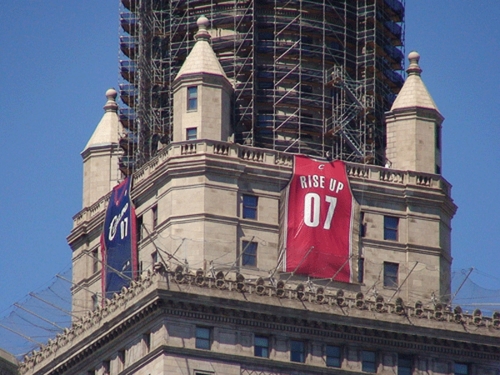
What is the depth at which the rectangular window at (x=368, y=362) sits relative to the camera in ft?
601

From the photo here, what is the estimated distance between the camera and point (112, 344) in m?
183

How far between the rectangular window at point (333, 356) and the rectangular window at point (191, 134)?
57.7 feet

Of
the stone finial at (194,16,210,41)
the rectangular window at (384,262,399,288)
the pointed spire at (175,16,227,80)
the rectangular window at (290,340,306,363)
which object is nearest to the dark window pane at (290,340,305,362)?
the rectangular window at (290,340,306,363)

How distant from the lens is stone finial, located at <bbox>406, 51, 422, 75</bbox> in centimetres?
19600

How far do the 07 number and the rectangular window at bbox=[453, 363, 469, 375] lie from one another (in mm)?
13051

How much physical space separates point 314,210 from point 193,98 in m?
11.4

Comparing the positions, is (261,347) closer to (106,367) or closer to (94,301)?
(106,367)

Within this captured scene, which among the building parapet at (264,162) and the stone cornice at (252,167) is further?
the building parapet at (264,162)

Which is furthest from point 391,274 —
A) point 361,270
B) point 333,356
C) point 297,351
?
point 297,351

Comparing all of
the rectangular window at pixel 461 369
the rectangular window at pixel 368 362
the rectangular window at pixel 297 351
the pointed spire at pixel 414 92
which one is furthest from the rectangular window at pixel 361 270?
the pointed spire at pixel 414 92

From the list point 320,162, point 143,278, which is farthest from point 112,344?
point 320,162

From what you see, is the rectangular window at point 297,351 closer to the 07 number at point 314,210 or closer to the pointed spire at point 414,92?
the 07 number at point 314,210

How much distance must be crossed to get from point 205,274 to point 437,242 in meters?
19.0

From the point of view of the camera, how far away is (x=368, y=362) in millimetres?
183375
